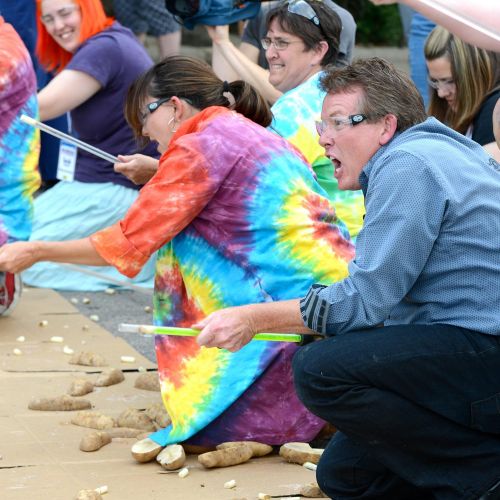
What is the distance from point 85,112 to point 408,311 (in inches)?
121

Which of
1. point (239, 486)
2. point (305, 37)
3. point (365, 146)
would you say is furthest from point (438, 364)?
point (305, 37)

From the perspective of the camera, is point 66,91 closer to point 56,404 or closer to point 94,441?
point 56,404

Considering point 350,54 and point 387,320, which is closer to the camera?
point 387,320

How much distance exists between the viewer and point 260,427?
3.21 meters

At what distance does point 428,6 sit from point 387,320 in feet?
2.47

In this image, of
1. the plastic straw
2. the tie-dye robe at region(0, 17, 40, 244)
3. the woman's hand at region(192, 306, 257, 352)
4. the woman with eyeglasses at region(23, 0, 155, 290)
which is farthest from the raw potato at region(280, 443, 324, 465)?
the woman with eyeglasses at region(23, 0, 155, 290)

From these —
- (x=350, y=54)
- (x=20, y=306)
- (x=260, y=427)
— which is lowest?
(x=20, y=306)

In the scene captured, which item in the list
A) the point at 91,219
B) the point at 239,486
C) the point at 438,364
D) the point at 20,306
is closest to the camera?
the point at 438,364

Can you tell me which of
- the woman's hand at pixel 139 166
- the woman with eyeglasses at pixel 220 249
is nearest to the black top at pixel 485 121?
the woman with eyeglasses at pixel 220 249

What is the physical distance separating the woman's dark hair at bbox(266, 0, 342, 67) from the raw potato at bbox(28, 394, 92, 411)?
1521 mm

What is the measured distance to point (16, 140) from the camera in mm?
4539

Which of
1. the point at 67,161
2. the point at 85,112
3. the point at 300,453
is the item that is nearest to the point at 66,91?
the point at 85,112

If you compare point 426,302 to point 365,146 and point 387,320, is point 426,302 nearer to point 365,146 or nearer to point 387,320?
point 387,320

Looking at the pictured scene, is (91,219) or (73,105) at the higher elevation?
(73,105)
